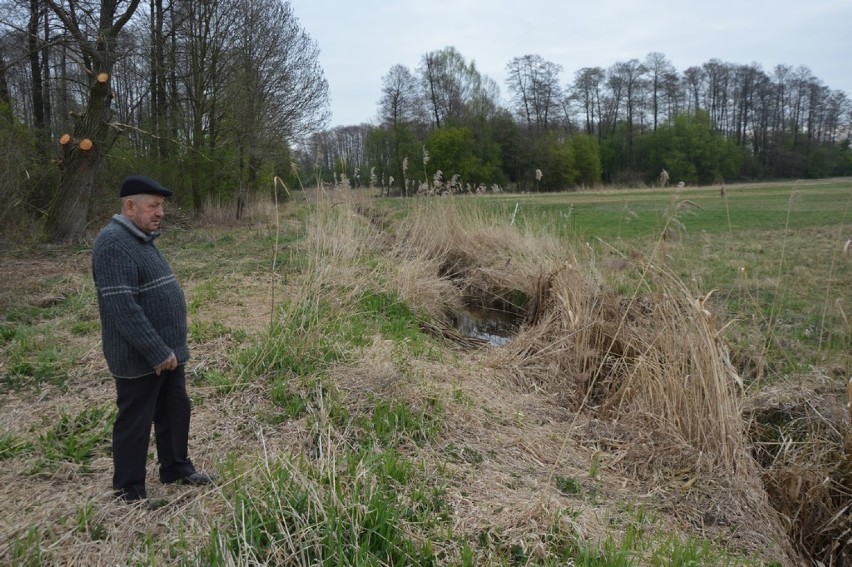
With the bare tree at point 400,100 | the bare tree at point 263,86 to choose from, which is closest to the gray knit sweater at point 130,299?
the bare tree at point 263,86

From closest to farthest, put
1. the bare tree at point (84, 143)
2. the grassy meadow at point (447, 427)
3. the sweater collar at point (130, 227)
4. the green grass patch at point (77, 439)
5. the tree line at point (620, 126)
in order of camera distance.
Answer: the grassy meadow at point (447, 427)
the sweater collar at point (130, 227)
the green grass patch at point (77, 439)
the bare tree at point (84, 143)
the tree line at point (620, 126)

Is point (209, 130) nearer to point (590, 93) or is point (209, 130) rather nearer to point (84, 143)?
point (84, 143)

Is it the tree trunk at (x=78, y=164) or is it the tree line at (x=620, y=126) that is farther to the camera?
the tree line at (x=620, y=126)

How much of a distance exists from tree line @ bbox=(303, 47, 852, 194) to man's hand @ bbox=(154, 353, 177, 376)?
75.2 feet

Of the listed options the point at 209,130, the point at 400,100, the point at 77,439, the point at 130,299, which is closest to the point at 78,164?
the point at 209,130

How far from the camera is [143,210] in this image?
109 inches

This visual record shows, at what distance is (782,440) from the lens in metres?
4.22

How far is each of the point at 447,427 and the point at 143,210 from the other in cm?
232

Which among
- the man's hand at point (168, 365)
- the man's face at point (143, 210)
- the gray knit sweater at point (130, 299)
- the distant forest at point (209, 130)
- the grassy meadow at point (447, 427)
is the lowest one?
the grassy meadow at point (447, 427)

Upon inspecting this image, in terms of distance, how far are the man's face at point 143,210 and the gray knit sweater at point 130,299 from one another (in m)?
0.04

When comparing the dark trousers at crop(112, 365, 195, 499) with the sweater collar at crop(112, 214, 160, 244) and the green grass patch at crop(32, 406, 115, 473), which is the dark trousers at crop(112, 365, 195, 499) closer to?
the green grass patch at crop(32, 406, 115, 473)

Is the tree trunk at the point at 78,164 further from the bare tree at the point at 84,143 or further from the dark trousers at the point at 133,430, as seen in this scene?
the dark trousers at the point at 133,430

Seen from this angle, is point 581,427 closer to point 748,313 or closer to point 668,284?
point 668,284

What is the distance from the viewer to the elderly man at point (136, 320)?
104 inches
